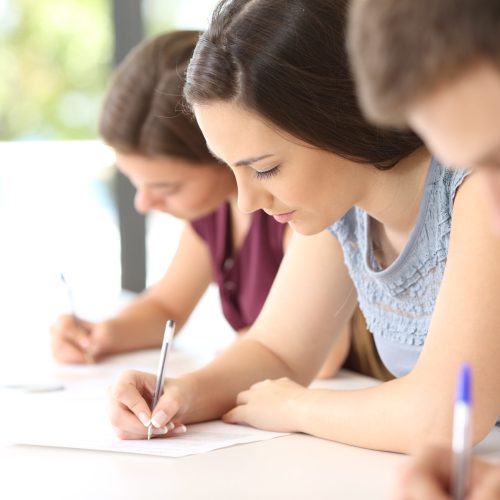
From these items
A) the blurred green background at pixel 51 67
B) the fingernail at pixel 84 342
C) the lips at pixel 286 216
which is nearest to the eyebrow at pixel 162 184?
the fingernail at pixel 84 342

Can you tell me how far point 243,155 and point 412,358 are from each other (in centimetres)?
41

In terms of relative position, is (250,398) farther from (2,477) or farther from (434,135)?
(434,135)

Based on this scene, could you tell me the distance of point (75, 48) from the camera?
4.05m

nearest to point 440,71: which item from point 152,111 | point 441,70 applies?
point 441,70

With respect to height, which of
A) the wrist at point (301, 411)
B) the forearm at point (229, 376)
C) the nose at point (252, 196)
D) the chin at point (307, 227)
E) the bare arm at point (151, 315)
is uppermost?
the nose at point (252, 196)

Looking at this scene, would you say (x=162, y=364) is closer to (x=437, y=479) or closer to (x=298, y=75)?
(x=298, y=75)

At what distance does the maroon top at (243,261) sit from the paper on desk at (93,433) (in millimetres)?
669

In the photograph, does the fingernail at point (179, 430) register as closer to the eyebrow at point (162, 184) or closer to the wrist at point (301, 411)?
the wrist at point (301, 411)

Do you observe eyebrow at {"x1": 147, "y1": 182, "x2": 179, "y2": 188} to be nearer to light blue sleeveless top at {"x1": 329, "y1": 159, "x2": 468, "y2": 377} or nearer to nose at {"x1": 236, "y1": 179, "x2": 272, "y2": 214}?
light blue sleeveless top at {"x1": 329, "y1": 159, "x2": 468, "y2": 377}

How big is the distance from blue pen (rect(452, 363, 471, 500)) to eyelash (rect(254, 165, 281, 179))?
0.50m

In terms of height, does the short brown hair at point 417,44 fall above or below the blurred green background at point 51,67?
above

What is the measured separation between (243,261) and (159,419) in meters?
0.89

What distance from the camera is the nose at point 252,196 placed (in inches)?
50.2

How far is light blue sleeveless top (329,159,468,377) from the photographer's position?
1.27 meters
